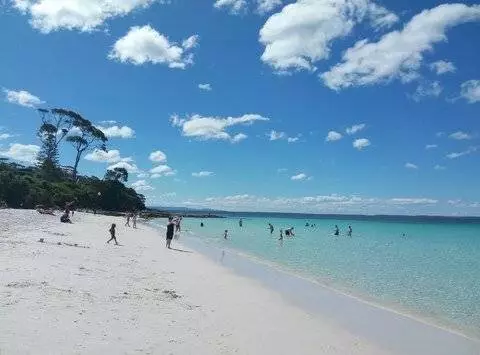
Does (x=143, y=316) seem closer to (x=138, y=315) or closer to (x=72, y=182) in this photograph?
(x=138, y=315)

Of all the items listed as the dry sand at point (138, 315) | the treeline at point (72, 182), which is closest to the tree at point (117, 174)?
the treeline at point (72, 182)

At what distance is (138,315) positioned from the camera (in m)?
10.0

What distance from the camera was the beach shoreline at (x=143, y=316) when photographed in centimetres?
788

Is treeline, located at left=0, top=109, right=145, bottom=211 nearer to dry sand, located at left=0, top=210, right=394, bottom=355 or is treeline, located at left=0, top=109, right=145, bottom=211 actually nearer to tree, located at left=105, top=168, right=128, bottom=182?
tree, located at left=105, top=168, right=128, bottom=182

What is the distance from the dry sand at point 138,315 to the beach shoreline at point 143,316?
2 centimetres

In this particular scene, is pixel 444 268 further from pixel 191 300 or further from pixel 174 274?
pixel 191 300

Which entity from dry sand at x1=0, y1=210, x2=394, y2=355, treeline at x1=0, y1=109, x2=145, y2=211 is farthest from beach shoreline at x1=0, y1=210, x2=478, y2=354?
treeline at x1=0, y1=109, x2=145, y2=211

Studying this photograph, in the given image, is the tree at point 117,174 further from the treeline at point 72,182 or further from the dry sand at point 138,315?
the dry sand at point 138,315

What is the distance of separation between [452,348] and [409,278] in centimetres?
1342

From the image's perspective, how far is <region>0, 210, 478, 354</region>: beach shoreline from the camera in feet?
25.8

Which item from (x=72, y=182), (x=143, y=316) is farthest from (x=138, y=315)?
(x=72, y=182)

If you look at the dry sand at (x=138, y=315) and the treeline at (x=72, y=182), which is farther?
the treeline at (x=72, y=182)

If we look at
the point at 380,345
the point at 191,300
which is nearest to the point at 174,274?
the point at 191,300

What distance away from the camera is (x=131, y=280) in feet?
48.1
